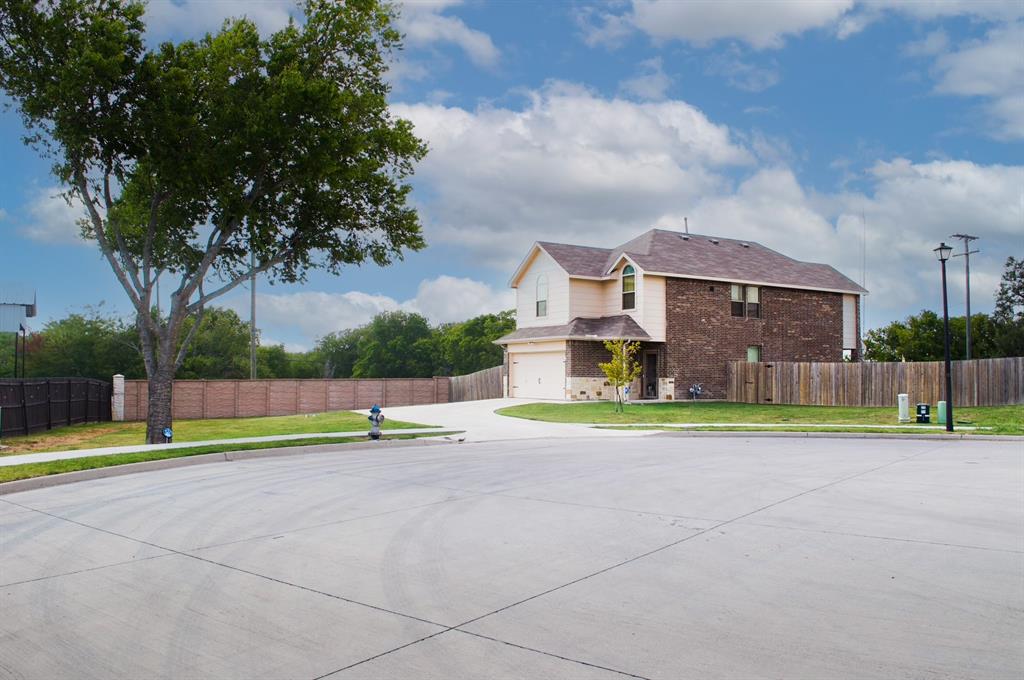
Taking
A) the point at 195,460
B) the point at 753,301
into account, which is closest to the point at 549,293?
the point at 753,301

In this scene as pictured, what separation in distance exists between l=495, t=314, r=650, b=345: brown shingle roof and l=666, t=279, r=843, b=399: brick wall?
6.40 ft

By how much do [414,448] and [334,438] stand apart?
6.41 ft

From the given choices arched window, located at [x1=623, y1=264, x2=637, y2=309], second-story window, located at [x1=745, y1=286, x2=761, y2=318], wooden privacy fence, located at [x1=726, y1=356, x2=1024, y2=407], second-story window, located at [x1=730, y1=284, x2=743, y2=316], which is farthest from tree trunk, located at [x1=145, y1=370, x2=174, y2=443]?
second-story window, located at [x1=745, y1=286, x2=761, y2=318]

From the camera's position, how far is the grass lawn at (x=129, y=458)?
12.5 meters

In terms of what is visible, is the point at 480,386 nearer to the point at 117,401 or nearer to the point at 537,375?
the point at 537,375

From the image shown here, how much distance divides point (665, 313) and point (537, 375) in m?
7.17

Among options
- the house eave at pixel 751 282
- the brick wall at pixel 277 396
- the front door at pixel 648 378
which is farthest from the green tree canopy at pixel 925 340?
the brick wall at pixel 277 396

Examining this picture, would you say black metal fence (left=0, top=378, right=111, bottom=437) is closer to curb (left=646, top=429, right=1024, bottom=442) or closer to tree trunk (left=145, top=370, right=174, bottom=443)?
tree trunk (left=145, top=370, right=174, bottom=443)

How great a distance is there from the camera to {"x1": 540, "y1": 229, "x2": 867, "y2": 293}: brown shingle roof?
123 feet

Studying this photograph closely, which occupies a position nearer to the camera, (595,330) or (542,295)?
(595,330)

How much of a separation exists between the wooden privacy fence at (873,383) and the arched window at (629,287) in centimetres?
588

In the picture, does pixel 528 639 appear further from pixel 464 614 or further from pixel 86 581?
pixel 86 581

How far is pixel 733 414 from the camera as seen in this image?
A: 97.6 ft

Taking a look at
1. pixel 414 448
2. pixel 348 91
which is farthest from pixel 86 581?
pixel 348 91
